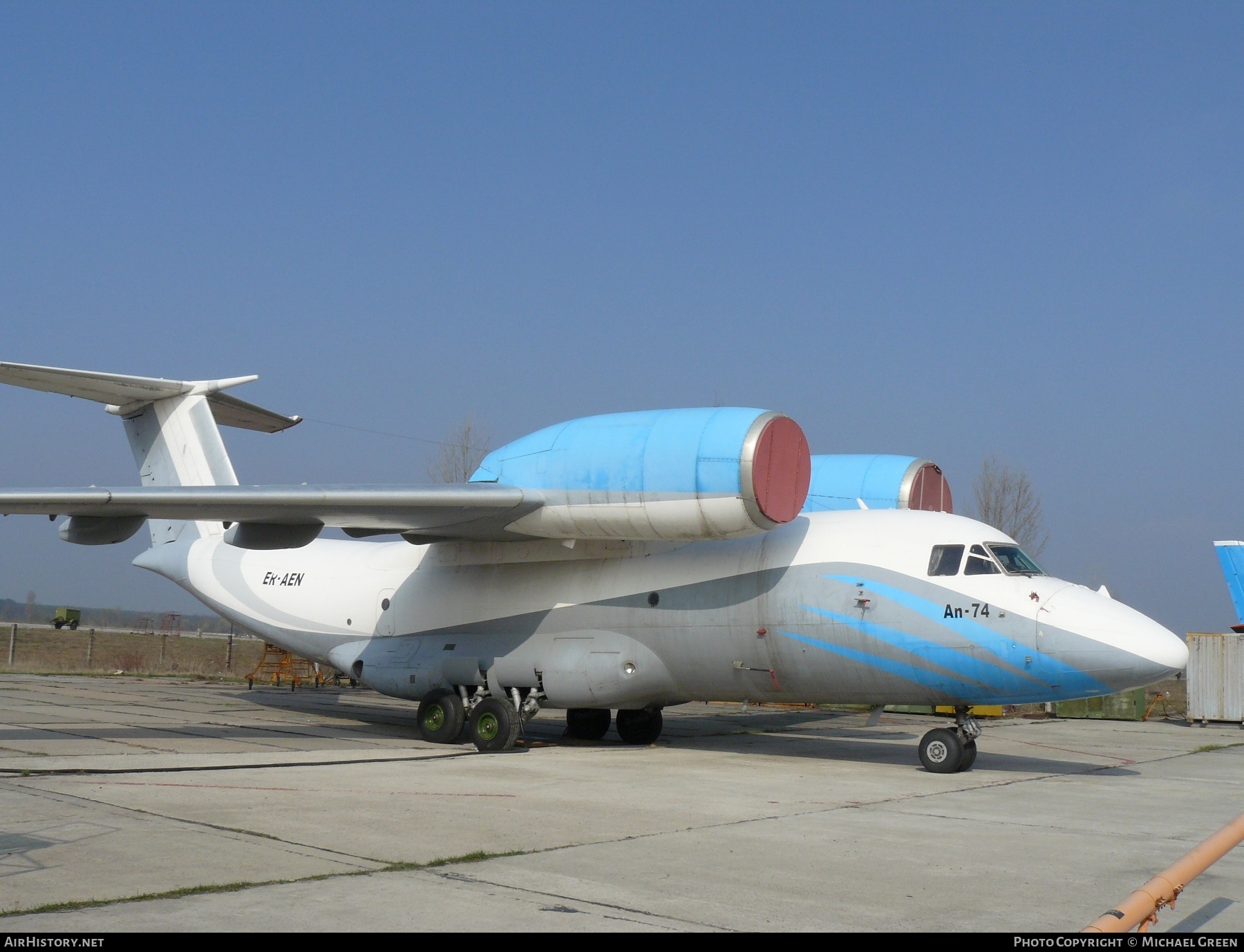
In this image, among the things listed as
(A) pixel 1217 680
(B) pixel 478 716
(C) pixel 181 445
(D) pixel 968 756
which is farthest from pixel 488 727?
(A) pixel 1217 680

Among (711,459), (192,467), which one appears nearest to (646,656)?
(711,459)

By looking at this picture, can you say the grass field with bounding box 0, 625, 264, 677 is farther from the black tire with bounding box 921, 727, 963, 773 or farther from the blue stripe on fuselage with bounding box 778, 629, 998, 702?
the black tire with bounding box 921, 727, 963, 773

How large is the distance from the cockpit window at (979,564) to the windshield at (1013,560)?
4.2 inches

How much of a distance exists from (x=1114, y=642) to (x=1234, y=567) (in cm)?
1113

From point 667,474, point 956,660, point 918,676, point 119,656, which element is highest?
point 667,474

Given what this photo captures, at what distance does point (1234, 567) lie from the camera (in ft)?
67.5

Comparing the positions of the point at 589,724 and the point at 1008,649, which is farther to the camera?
the point at 589,724

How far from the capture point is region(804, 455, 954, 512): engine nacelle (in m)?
16.0

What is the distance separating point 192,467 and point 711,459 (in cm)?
994

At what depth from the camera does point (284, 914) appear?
5.17m

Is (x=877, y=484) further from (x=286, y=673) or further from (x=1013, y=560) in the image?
(x=286, y=673)

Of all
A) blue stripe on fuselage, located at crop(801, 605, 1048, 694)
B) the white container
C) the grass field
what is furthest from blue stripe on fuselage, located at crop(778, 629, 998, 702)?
the grass field
